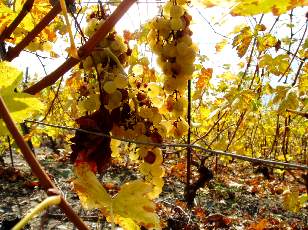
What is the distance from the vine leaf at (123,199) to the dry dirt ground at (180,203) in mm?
1426

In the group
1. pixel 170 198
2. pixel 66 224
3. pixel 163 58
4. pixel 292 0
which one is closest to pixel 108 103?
pixel 163 58

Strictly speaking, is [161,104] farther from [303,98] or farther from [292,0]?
[303,98]

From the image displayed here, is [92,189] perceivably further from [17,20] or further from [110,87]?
[17,20]

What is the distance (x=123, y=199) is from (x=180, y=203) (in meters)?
3.28

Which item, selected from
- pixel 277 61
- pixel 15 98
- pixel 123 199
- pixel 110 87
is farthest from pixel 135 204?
pixel 277 61

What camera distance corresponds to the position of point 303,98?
2180 millimetres

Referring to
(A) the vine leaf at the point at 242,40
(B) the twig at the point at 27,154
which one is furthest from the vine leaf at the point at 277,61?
(B) the twig at the point at 27,154

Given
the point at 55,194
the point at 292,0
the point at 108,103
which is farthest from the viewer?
the point at 108,103

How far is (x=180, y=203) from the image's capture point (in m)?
3.75

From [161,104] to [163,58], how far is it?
0.11m

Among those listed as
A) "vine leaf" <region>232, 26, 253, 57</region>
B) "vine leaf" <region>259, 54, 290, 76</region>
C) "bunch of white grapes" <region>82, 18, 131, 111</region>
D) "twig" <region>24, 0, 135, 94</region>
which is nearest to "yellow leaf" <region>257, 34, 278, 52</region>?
"vine leaf" <region>232, 26, 253, 57</region>

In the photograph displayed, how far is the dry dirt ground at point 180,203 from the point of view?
2961 millimetres

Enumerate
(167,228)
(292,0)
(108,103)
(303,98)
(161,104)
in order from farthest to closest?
(167,228), (303,98), (161,104), (108,103), (292,0)

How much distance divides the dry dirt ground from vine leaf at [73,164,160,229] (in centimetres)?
143
